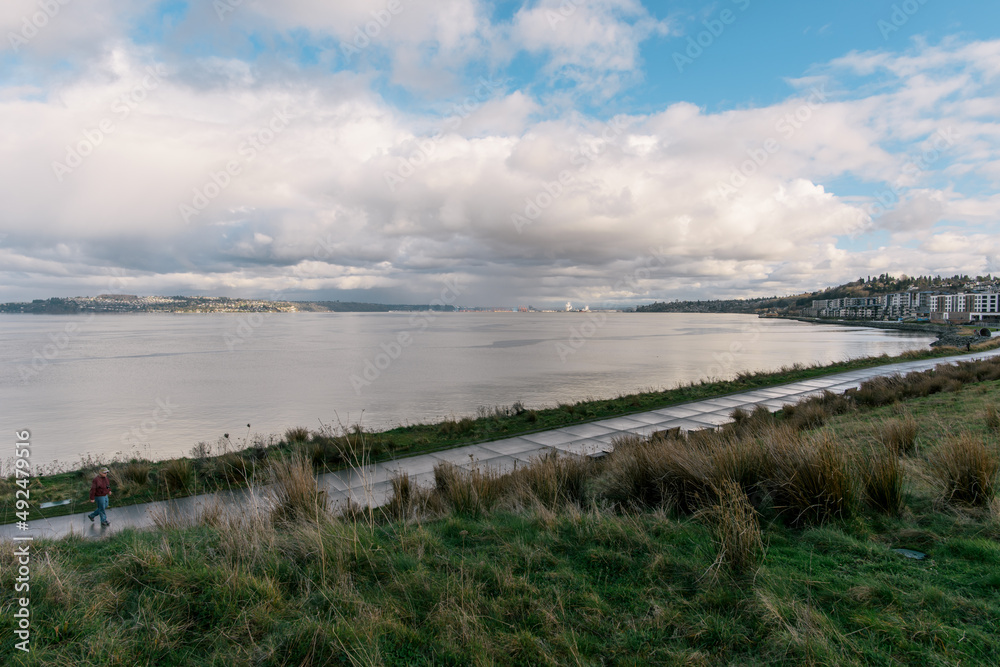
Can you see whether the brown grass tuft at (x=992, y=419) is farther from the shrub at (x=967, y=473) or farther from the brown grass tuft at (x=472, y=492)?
the brown grass tuft at (x=472, y=492)

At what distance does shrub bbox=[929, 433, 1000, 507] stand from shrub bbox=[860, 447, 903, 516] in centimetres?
47

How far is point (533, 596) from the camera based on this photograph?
11.0ft

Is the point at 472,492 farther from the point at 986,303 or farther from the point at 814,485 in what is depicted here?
the point at 986,303

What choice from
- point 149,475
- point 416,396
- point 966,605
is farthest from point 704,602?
point 416,396

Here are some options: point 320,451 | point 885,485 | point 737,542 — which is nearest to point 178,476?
point 320,451

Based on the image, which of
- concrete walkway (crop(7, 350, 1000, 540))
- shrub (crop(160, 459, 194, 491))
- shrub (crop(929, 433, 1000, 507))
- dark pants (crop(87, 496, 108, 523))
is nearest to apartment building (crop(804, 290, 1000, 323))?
concrete walkway (crop(7, 350, 1000, 540))

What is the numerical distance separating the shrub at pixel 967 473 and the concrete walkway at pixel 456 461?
4.46 metres

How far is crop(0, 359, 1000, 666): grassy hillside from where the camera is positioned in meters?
2.79

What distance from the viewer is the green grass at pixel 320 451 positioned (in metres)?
8.05

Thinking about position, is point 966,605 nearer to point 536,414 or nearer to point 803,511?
point 803,511

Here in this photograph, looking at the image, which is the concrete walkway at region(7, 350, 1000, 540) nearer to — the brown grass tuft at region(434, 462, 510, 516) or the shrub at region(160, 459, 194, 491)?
the brown grass tuft at region(434, 462, 510, 516)

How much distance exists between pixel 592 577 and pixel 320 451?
312 inches

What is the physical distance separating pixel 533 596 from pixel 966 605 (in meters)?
2.57

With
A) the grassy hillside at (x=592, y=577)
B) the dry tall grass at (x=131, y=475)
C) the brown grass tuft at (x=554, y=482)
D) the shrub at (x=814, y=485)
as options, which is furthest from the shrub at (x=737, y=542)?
the dry tall grass at (x=131, y=475)
